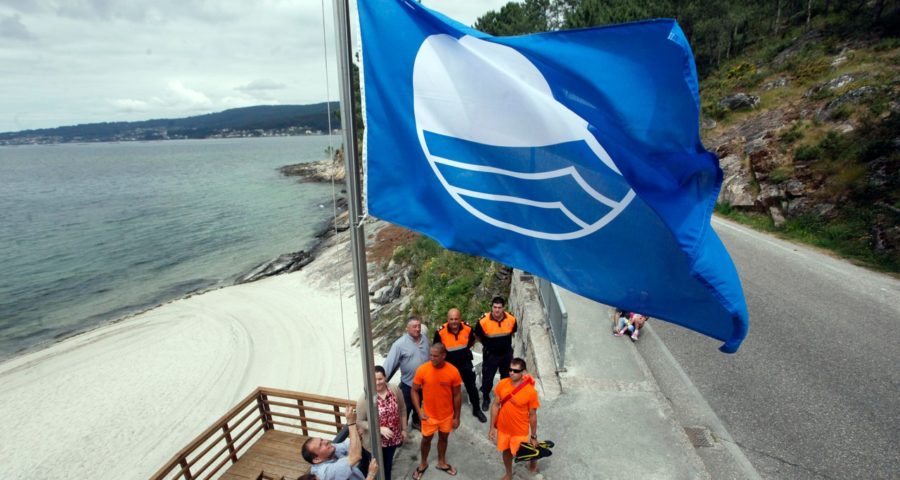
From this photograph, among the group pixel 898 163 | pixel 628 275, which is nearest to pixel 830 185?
pixel 898 163

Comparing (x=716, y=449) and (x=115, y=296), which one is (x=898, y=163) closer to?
(x=716, y=449)

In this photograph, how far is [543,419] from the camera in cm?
649

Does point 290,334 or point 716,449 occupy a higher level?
point 716,449

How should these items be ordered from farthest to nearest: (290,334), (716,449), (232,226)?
(232,226) → (290,334) → (716,449)

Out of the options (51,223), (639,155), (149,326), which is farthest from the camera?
(51,223)

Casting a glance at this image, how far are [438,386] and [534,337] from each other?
3.83m

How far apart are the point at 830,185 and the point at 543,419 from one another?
1643 cm

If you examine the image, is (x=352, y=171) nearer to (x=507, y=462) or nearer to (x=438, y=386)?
(x=438, y=386)

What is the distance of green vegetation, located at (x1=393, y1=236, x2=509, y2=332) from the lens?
1359cm

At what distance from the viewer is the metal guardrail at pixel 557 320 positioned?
7.28 metres

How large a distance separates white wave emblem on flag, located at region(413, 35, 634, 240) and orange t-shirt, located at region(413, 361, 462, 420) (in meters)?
2.39

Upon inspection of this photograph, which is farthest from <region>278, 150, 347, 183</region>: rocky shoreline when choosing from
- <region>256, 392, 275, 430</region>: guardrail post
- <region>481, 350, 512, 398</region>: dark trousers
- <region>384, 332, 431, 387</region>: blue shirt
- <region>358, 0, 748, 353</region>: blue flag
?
<region>358, 0, 748, 353</region>: blue flag

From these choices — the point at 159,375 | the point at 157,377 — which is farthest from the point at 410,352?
the point at 159,375

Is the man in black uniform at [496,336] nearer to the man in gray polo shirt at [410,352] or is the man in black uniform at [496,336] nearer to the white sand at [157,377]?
the man in gray polo shirt at [410,352]
